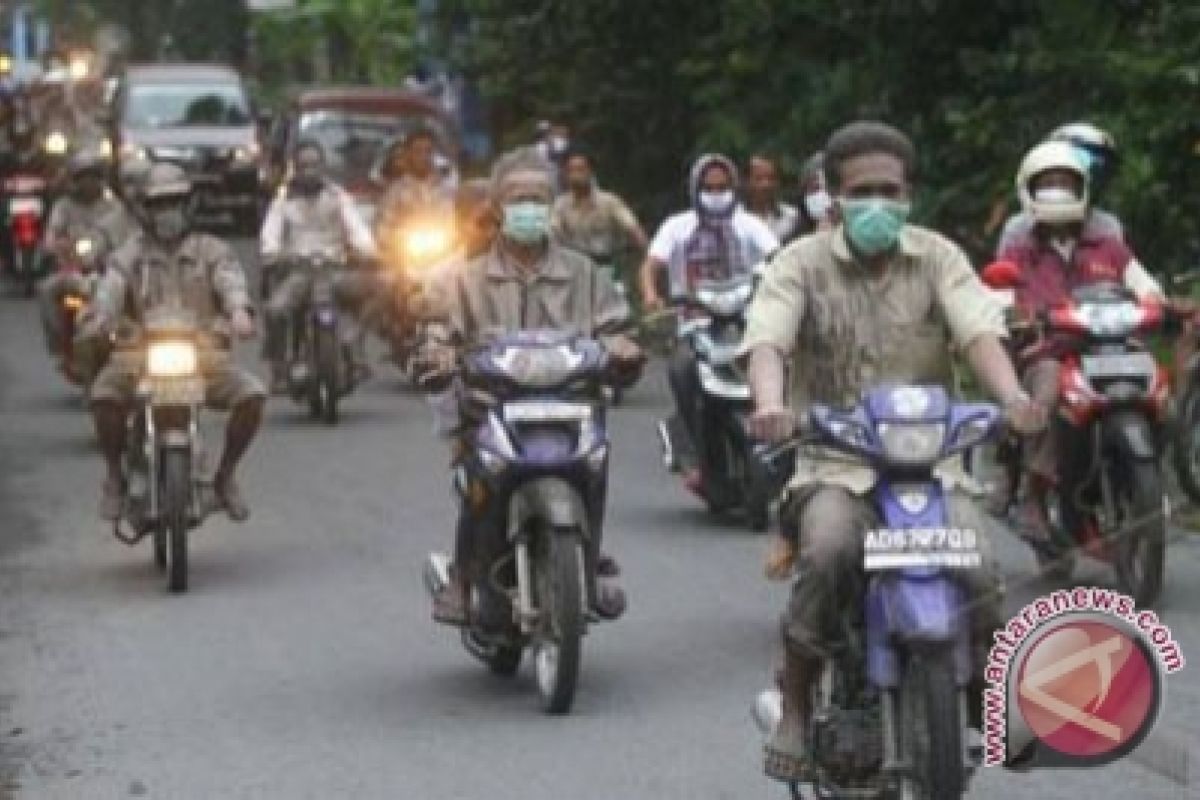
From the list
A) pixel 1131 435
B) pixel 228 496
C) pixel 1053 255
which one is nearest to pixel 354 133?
pixel 228 496

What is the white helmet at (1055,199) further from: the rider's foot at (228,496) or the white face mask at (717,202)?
the white face mask at (717,202)

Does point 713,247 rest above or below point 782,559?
below

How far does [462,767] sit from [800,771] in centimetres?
179

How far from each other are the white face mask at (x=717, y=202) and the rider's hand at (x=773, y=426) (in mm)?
8061

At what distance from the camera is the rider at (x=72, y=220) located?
63.1ft

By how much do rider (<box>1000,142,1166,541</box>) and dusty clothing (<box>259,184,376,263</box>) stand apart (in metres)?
7.85

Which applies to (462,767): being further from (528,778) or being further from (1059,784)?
(1059,784)

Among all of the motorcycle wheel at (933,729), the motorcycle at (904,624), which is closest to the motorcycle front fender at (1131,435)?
the motorcycle at (904,624)

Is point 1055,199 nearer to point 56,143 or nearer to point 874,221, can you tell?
point 874,221

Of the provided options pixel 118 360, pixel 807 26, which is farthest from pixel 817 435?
pixel 807 26

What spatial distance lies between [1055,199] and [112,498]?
436 centimetres

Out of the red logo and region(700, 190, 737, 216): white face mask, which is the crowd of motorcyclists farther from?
the red logo

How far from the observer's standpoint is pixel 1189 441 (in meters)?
13.5

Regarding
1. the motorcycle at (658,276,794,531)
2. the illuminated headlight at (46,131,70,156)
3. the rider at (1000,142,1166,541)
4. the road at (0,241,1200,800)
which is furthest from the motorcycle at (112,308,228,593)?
the illuminated headlight at (46,131,70,156)
